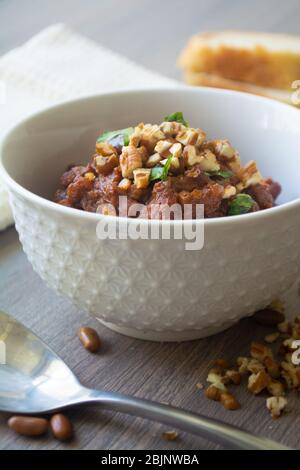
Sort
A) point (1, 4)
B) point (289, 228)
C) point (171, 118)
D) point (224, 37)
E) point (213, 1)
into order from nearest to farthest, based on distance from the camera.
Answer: point (289, 228) < point (171, 118) < point (224, 37) < point (1, 4) < point (213, 1)

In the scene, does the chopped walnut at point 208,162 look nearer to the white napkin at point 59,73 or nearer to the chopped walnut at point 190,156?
the chopped walnut at point 190,156

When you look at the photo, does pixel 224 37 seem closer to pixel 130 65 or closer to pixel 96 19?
pixel 130 65

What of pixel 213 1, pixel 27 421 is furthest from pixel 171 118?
pixel 213 1

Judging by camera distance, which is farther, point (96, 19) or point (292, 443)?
point (96, 19)

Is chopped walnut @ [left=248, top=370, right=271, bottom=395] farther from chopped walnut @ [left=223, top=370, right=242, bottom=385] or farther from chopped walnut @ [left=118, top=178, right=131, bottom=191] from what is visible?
chopped walnut @ [left=118, top=178, right=131, bottom=191]
